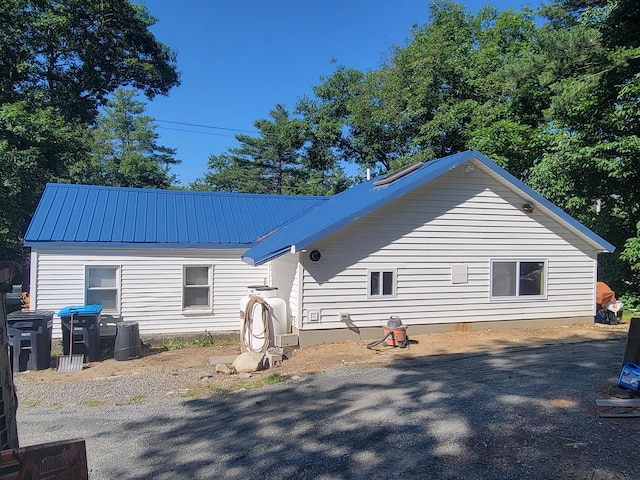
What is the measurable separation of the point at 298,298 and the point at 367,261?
6.24 feet

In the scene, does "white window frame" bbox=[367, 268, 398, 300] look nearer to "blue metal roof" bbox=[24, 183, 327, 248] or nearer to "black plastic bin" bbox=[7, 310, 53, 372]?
"blue metal roof" bbox=[24, 183, 327, 248]

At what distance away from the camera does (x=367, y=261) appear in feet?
36.6

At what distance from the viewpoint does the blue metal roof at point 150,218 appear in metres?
12.7

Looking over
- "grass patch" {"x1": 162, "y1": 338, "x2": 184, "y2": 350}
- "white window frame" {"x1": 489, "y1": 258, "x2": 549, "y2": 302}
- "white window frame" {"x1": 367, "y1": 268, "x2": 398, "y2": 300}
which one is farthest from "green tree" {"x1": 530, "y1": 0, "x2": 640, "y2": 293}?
"grass patch" {"x1": 162, "y1": 338, "x2": 184, "y2": 350}

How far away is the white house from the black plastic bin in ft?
8.38

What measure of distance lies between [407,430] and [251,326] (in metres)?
6.32

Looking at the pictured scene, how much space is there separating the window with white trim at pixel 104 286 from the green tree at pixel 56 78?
9.31 meters

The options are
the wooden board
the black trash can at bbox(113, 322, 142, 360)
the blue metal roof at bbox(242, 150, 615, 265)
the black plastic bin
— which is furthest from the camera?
the black trash can at bbox(113, 322, 142, 360)

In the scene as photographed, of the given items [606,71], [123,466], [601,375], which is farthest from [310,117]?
[123,466]

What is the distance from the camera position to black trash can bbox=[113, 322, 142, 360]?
10.7 m

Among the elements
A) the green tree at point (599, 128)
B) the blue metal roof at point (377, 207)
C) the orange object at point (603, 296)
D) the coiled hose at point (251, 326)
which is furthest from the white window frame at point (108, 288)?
the green tree at point (599, 128)

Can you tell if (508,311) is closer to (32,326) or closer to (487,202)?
(487,202)

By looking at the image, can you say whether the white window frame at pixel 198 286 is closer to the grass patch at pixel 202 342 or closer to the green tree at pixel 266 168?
the grass patch at pixel 202 342

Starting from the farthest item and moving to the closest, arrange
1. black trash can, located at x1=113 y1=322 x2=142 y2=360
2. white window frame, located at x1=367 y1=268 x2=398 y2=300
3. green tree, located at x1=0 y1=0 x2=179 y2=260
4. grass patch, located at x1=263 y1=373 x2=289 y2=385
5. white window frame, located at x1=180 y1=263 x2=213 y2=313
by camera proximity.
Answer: green tree, located at x1=0 y1=0 x2=179 y2=260 < white window frame, located at x1=180 y1=263 x2=213 y2=313 < white window frame, located at x1=367 y1=268 x2=398 y2=300 < black trash can, located at x1=113 y1=322 x2=142 y2=360 < grass patch, located at x1=263 y1=373 x2=289 y2=385
